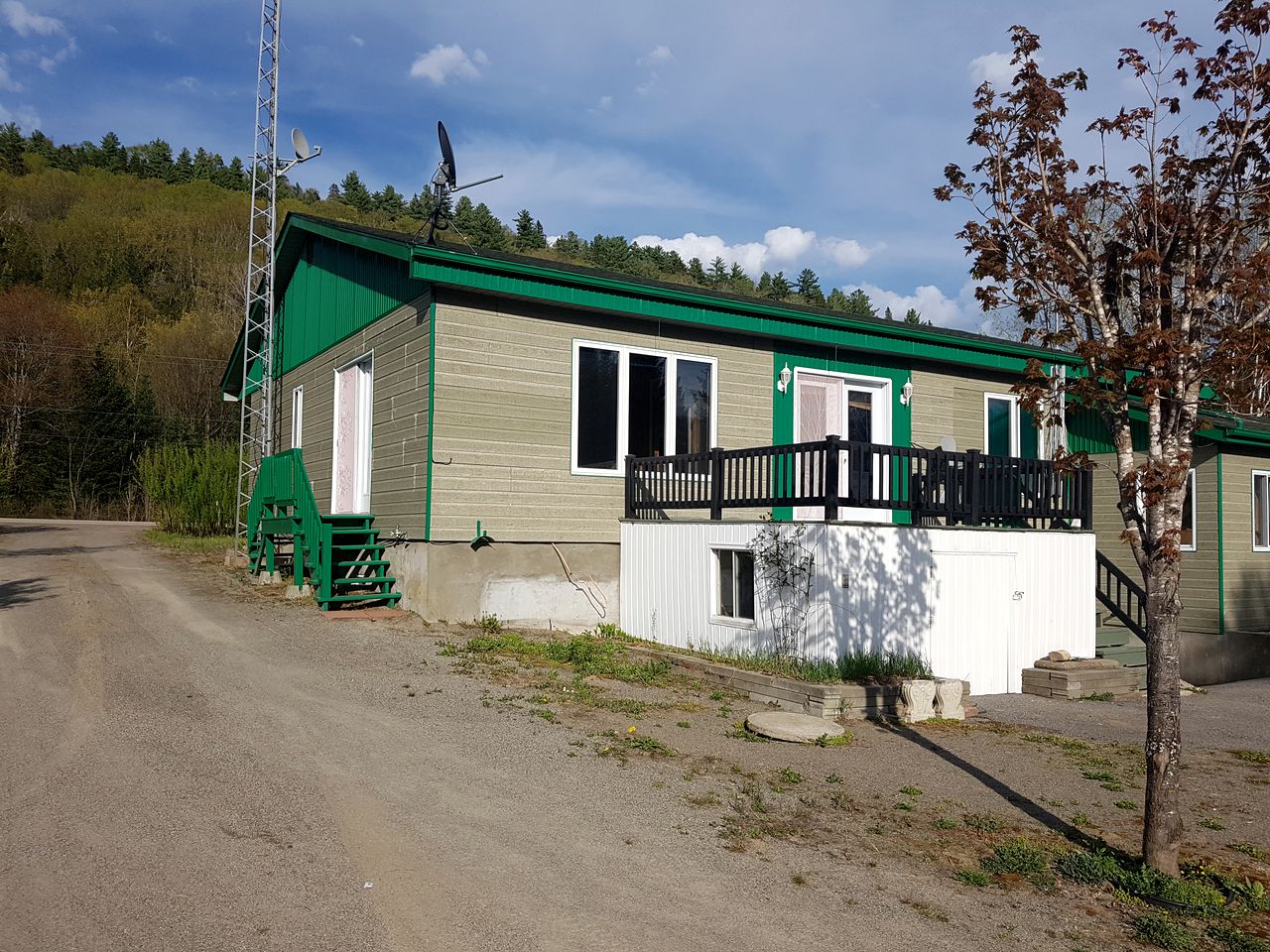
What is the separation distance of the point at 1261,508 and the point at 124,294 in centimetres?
4734

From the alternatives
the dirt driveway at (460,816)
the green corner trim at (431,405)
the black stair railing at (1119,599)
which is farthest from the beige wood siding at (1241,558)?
the green corner trim at (431,405)

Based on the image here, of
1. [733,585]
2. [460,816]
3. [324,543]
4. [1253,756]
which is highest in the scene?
[324,543]

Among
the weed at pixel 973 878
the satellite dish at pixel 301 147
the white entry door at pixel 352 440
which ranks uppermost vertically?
the satellite dish at pixel 301 147

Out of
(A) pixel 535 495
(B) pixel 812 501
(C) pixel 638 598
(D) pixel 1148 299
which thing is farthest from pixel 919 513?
(D) pixel 1148 299

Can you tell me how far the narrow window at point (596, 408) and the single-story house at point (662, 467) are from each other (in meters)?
0.03

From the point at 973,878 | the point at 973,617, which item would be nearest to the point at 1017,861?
the point at 973,878

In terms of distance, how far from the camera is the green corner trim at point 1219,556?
616 inches

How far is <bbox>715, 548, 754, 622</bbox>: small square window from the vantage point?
10.5 metres

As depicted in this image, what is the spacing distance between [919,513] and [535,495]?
4.74 m

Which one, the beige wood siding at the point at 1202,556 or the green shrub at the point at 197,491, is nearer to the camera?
the beige wood siding at the point at 1202,556

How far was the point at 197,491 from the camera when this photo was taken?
25266mm

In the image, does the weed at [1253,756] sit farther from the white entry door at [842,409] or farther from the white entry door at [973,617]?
the white entry door at [842,409]

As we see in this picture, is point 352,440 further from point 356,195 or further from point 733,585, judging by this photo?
point 356,195

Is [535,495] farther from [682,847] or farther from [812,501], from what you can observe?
[682,847]
